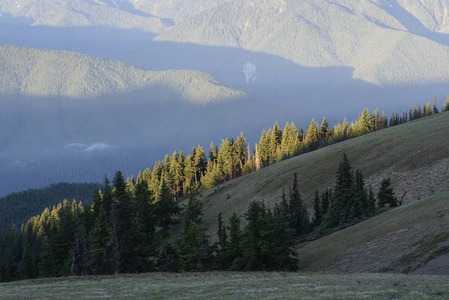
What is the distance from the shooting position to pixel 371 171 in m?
77.9

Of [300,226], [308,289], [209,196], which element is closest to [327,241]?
[300,226]

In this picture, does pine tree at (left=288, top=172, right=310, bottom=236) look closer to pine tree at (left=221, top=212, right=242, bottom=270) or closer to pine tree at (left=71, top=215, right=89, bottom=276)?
pine tree at (left=221, top=212, right=242, bottom=270)

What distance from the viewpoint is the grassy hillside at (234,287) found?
22.4m

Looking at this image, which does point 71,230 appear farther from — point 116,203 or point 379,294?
point 379,294

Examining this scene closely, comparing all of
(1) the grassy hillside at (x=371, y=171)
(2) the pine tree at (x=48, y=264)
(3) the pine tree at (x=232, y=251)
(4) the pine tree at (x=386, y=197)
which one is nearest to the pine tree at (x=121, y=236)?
(3) the pine tree at (x=232, y=251)

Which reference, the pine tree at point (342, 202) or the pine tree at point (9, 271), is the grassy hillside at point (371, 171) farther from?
the pine tree at point (9, 271)

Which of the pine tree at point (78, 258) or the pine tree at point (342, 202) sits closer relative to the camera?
the pine tree at point (78, 258)

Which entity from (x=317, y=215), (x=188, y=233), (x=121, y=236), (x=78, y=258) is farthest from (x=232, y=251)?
(x=317, y=215)

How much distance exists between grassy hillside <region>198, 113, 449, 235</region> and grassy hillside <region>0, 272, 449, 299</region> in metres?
37.3

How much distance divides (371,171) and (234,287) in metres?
55.3

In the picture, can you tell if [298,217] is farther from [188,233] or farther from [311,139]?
[311,139]

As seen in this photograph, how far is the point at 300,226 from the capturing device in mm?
63062

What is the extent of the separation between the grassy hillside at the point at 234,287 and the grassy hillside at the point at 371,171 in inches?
1467

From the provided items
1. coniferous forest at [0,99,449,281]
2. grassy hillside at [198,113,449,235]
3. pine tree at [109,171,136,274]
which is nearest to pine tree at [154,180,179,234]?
coniferous forest at [0,99,449,281]
